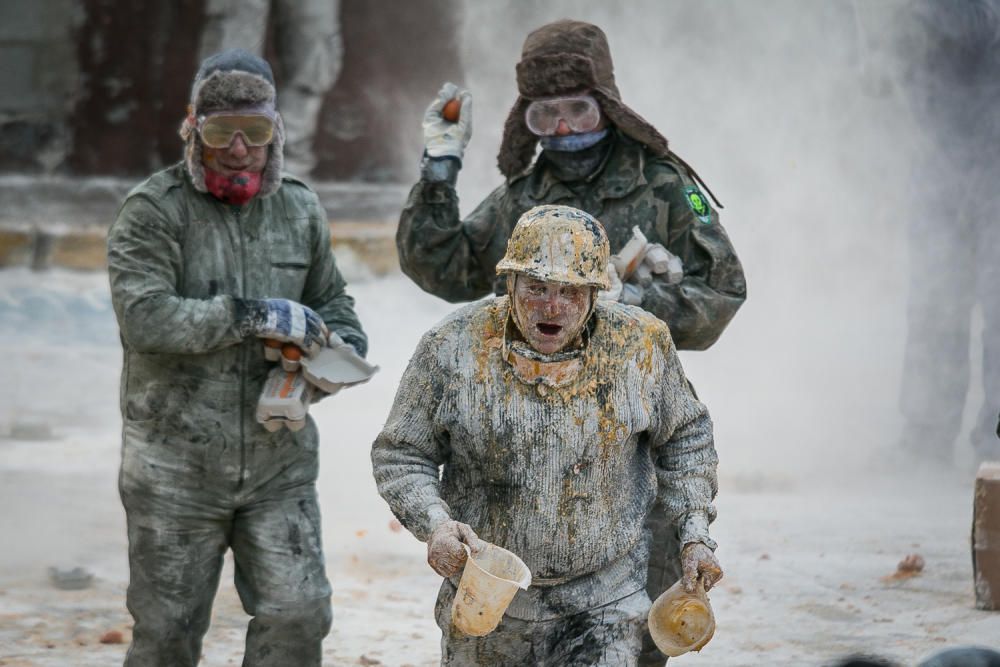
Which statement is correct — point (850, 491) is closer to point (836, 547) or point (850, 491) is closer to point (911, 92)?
point (836, 547)

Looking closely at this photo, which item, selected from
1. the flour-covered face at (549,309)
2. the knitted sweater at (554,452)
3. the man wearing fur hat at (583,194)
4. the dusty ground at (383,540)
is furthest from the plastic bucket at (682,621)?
the dusty ground at (383,540)

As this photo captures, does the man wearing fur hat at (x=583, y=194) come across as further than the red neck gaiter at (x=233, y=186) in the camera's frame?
Yes

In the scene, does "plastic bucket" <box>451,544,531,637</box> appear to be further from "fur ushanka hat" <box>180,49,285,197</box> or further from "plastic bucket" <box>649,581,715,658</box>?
"fur ushanka hat" <box>180,49,285,197</box>

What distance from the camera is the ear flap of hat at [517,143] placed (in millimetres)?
6039

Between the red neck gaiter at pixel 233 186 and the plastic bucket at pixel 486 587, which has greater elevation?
the red neck gaiter at pixel 233 186

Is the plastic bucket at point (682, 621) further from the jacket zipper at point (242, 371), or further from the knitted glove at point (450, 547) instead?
the jacket zipper at point (242, 371)

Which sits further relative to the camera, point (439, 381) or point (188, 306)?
point (188, 306)

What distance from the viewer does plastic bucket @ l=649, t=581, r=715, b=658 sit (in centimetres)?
429

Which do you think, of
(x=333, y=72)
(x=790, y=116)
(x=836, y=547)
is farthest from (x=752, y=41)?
(x=836, y=547)

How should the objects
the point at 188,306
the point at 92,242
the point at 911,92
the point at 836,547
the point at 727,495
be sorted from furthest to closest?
1. the point at 92,242
2. the point at 911,92
3. the point at 727,495
4. the point at 836,547
5. the point at 188,306

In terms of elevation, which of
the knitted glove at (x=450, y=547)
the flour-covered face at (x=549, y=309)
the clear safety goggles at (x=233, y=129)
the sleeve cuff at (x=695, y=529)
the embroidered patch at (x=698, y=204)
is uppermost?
the clear safety goggles at (x=233, y=129)

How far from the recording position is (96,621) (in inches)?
282

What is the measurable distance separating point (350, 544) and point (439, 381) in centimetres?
419

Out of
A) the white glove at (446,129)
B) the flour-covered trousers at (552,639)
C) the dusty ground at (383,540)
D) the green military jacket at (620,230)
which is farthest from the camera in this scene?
the dusty ground at (383,540)
